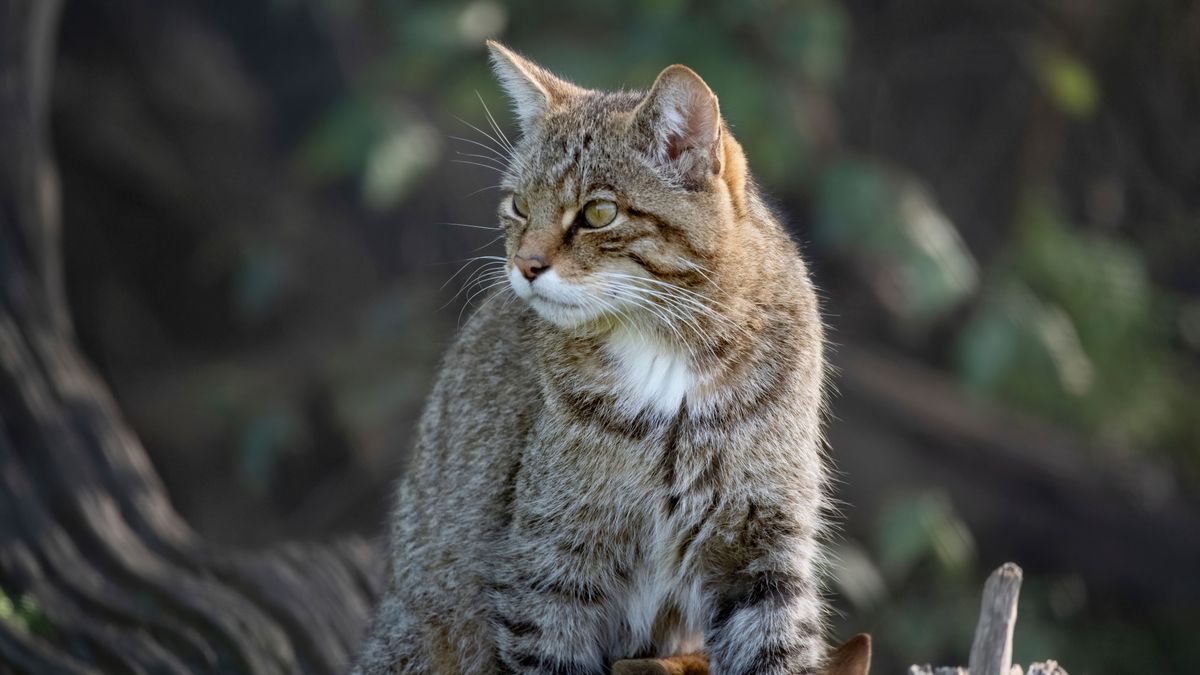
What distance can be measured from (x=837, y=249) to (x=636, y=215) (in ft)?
17.3

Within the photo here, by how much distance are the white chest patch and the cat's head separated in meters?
0.06

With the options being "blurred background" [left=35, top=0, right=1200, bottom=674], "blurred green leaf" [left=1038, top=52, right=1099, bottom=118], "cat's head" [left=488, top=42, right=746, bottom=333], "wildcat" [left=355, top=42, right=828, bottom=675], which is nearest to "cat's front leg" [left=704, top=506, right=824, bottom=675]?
"wildcat" [left=355, top=42, right=828, bottom=675]

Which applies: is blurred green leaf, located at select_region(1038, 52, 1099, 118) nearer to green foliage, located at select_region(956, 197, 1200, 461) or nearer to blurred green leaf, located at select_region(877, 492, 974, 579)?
green foliage, located at select_region(956, 197, 1200, 461)

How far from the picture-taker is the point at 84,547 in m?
5.18

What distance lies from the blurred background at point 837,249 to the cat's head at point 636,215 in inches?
125

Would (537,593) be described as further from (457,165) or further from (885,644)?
(457,165)

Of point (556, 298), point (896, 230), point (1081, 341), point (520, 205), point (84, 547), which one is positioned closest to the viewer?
point (556, 298)

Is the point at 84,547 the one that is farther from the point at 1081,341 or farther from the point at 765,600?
the point at 1081,341

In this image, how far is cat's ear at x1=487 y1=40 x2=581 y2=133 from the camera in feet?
11.9

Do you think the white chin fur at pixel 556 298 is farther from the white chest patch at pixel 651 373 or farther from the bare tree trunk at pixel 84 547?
the bare tree trunk at pixel 84 547

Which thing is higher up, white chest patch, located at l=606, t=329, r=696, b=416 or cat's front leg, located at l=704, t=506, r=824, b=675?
white chest patch, located at l=606, t=329, r=696, b=416

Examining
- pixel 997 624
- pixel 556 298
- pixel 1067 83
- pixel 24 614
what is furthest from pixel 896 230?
pixel 24 614

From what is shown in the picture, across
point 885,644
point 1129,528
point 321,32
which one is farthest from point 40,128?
point 1129,528

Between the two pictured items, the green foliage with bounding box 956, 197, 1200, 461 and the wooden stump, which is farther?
the green foliage with bounding box 956, 197, 1200, 461
